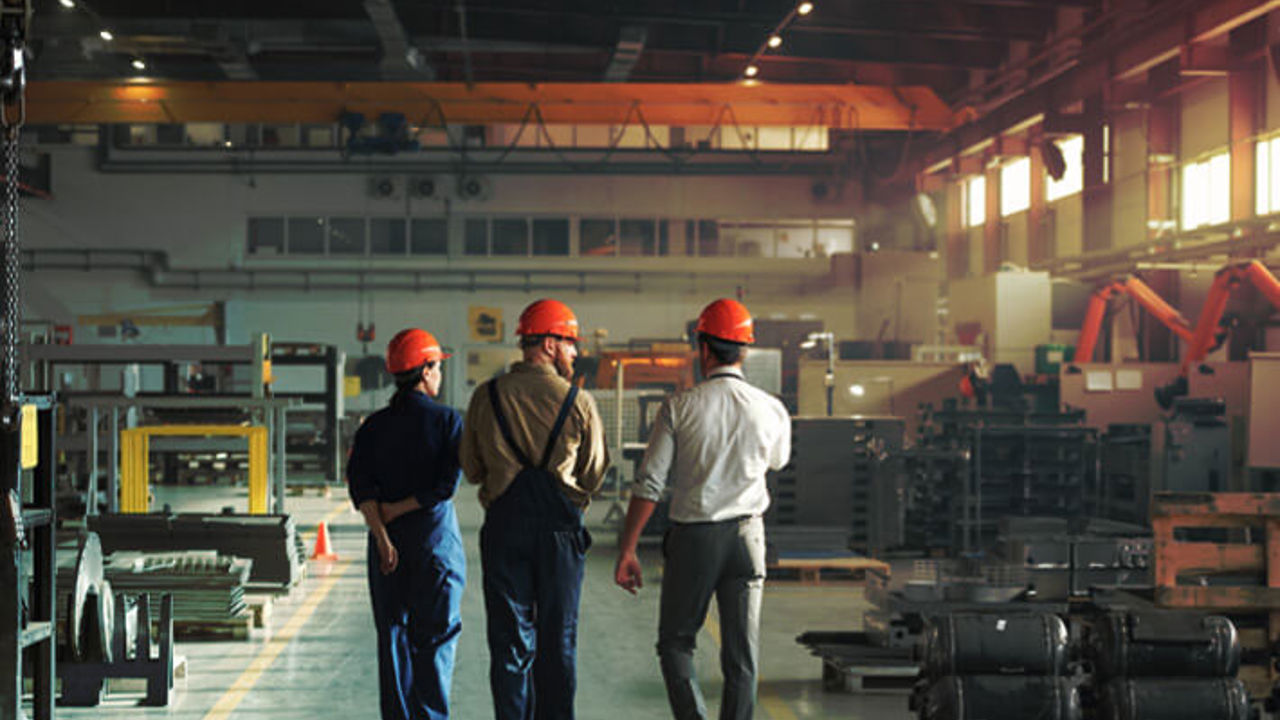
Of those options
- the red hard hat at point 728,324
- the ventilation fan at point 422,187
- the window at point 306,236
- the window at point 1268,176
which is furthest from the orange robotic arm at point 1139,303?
the window at point 306,236

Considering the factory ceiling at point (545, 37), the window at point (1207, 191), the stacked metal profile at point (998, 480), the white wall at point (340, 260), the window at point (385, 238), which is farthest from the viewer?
the window at point (385, 238)

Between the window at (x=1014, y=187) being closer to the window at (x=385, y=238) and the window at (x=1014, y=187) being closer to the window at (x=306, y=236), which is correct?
the window at (x=385, y=238)

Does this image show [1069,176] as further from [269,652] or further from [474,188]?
[269,652]

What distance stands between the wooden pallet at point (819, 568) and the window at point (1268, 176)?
5979mm

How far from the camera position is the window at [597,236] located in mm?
24984

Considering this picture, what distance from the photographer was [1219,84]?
13789 mm

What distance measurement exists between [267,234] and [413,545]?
2149 cm

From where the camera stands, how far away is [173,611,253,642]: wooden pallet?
7.29 meters

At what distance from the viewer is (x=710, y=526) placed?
14.5 feet

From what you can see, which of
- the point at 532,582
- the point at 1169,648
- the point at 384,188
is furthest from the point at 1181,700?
the point at 384,188

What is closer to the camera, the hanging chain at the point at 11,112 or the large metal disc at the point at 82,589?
the hanging chain at the point at 11,112

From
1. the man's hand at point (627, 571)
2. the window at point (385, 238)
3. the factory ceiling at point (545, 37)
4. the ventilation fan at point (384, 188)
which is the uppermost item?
the factory ceiling at point (545, 37)

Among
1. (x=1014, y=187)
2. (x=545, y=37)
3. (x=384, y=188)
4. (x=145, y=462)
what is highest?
(x=545, y=37)

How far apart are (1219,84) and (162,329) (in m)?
20.2
